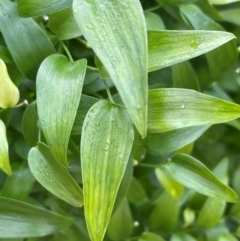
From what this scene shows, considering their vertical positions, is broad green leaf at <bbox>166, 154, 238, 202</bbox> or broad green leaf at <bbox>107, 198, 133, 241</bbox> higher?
broad green leaf at <bbox>166, 154, 238, 202</bbox>

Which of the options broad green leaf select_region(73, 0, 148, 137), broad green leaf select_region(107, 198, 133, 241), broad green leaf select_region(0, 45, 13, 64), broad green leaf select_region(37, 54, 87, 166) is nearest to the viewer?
broad green leaf select_region(73, 0, 148, 137)

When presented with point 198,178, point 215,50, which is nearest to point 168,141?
point 198,178

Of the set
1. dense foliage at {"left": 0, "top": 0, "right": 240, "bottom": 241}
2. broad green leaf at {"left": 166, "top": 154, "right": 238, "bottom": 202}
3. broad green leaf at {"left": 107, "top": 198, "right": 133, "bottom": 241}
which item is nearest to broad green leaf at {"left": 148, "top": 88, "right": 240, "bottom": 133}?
dense foliage at {"left": 0, "top": 0, "right": 240, "bottom": 241}

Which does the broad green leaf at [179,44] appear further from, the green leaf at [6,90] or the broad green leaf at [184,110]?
the green leaf at [6,90]

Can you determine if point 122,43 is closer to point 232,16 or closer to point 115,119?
point 115,119

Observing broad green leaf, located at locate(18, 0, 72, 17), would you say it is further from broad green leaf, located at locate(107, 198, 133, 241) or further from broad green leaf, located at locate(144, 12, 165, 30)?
broad green leaf, located at locate(107, 198, 133, 241)

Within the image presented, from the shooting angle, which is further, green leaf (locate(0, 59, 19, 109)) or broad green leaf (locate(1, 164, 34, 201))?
broad green leaf (locate(1, 164, 34, 201))

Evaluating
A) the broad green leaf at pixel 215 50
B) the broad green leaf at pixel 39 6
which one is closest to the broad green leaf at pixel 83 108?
the broad green leaf at pixel 39 6
